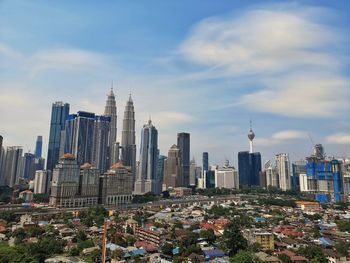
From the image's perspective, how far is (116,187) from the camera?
172ft

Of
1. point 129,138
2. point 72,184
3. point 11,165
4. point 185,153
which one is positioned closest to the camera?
point 72,184

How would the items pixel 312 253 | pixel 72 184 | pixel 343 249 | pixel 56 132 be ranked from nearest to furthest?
pixel 312 253 → pixel 343 249 → pixel 72 184 → pixel 56 132

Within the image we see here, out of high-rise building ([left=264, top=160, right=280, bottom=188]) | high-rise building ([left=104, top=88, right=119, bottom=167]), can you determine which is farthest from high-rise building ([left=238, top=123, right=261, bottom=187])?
high-rise building ([left=104, top=88, right=119, bottom=167])

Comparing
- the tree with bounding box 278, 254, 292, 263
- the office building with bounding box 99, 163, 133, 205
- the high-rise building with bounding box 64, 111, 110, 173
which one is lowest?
the tree with bounding box 278, 254, 292, 263

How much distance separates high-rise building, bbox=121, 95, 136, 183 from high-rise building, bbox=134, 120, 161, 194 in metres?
5.90

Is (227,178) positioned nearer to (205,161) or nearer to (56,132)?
(205,161)

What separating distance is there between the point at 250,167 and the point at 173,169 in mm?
29927

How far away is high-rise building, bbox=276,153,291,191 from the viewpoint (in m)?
78.2

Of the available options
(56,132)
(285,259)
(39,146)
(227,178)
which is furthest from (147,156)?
(39,146)

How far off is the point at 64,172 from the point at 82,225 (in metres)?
17.5

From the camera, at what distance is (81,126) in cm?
7219

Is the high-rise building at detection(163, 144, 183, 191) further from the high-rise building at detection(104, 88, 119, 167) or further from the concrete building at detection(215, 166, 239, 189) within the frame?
the high-rise building at detection(104, 88, 119, 167)

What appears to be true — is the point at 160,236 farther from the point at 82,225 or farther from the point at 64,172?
the point at 64,172

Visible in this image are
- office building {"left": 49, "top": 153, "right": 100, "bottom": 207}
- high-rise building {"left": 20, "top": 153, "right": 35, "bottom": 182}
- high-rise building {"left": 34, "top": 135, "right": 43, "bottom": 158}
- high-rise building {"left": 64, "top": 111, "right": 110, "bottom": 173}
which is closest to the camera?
office building {"left": 49, "top": 153, "right": 100, "bottom": 207}
